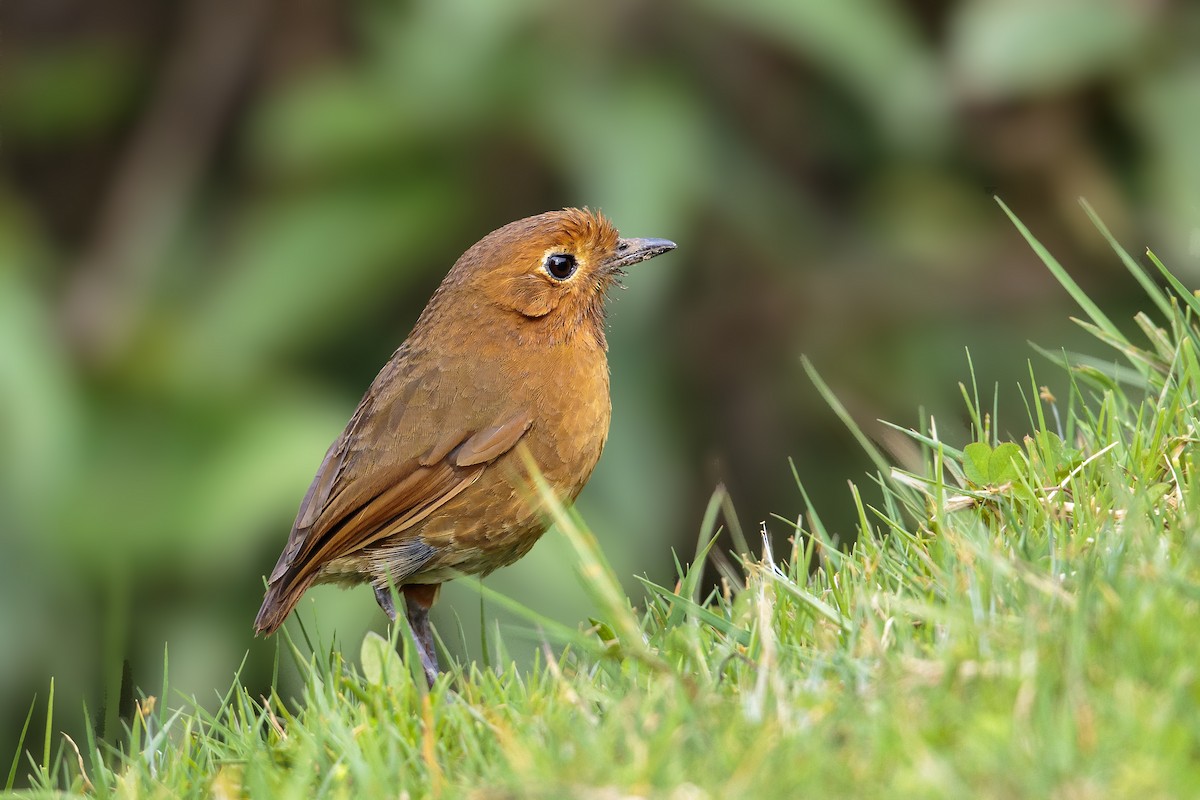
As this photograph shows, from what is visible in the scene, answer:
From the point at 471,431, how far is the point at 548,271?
0.56 m

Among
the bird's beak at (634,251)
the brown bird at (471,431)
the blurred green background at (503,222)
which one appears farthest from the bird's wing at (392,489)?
the blurred green background at (503,222)

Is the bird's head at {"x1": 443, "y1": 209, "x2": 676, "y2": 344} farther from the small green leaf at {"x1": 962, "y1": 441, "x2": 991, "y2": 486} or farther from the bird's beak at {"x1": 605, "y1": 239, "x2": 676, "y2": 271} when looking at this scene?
the small green leaf at {"x1": 962, "y1": 441, "x2": 991, "y2": 486}

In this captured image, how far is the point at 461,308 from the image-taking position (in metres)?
4.49

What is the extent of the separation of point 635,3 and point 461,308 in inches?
94.0

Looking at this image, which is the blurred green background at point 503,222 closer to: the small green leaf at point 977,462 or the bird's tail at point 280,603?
the bird's tail at point 280,603

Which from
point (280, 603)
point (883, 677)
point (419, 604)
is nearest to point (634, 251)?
point (419, 604)

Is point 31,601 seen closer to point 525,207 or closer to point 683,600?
point 525,207

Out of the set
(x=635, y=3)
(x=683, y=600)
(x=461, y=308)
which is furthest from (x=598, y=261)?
(x=635, y=3)

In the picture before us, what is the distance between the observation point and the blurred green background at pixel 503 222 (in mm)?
5715

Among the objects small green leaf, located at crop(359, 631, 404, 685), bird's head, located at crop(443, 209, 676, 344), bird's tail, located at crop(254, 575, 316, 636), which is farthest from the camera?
bird's head, located at crop(443, 209, 676, 344)

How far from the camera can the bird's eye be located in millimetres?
4480

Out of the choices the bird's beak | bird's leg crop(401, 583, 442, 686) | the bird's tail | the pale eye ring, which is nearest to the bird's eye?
the pale eye ring

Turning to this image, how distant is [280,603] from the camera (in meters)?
4.11

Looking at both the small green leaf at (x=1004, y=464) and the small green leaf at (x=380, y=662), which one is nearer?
the small green leaf at (x=380, y=662)
